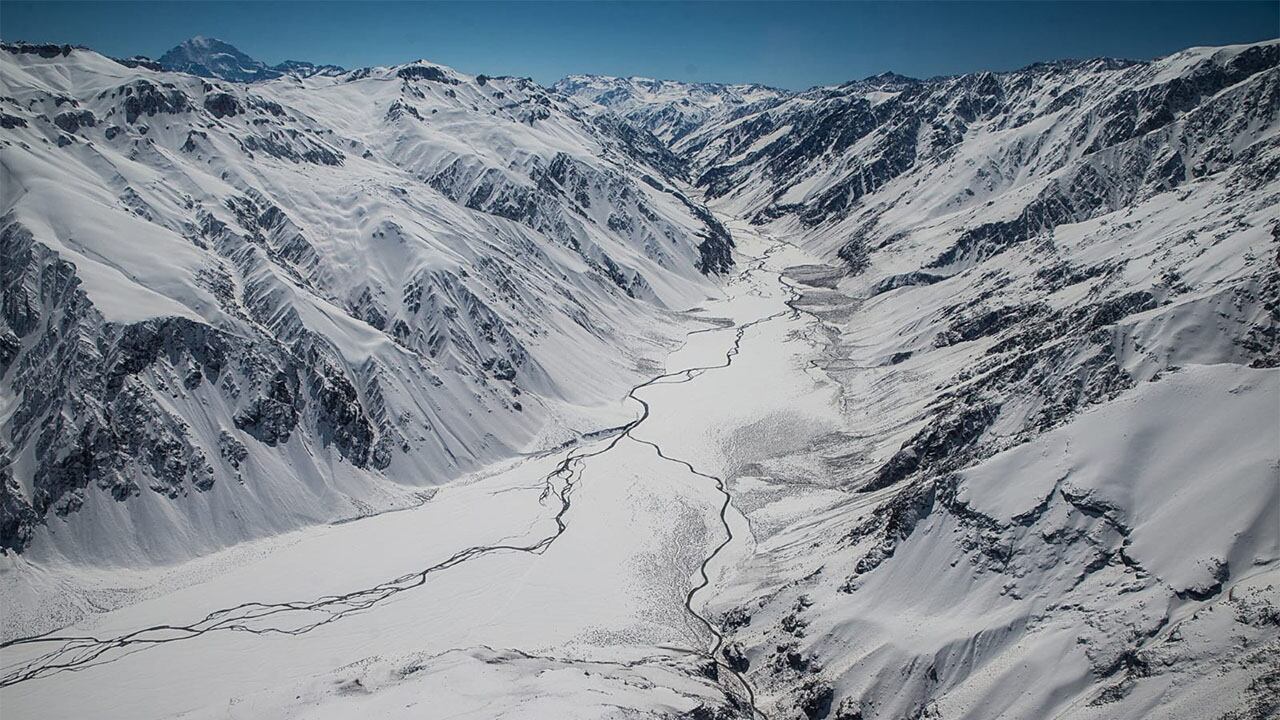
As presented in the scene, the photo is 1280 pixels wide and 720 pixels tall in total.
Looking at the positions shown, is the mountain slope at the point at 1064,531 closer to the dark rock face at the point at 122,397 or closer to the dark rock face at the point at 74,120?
the dark rock face at the point at 122,397

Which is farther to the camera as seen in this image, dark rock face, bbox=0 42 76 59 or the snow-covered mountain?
dark rock face, bbox=0 42 76 59

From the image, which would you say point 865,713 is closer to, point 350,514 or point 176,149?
point 350,514

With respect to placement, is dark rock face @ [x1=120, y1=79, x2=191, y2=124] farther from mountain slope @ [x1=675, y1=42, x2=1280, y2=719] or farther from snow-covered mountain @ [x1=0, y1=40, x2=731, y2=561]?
mountain slope @ [x1=675, y1=42, x2=1280, y2=719]

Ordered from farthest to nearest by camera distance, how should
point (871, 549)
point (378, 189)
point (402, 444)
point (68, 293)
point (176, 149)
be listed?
point (378, 189) → point (176, 149) → point (402, 444) → point (68, 293) → point (871, 549)

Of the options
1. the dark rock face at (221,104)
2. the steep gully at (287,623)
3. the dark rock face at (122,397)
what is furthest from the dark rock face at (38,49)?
the steep gully at (287,623)

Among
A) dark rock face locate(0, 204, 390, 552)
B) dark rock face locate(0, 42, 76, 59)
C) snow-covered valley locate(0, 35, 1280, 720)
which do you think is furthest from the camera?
dark rock face locate(0, 42, 76, 59)

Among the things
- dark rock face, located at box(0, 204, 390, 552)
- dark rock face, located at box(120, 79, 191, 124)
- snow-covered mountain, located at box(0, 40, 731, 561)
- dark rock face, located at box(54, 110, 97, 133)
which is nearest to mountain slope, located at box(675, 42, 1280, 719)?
snow-covered mountain, located at box(0, 40, 731, 561)

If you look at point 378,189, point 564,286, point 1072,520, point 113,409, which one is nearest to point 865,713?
→ point 1072,520
